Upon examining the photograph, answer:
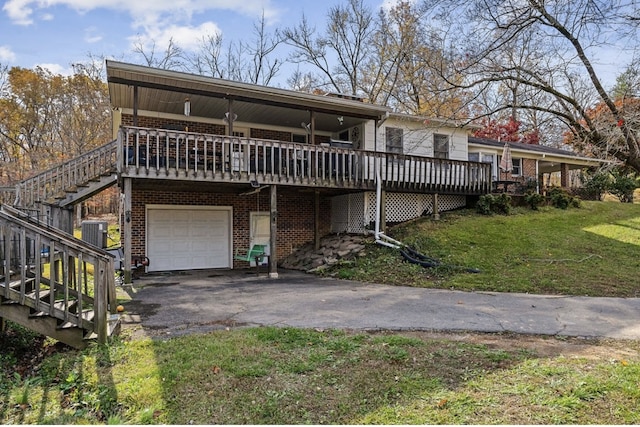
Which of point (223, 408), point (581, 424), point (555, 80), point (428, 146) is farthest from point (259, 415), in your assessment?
point (428, 146)

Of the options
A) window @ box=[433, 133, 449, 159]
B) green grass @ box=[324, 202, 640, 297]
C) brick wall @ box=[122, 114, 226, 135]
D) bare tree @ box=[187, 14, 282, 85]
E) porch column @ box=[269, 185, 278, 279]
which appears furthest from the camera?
bare tree @ box=[187, 14, 282, 85]

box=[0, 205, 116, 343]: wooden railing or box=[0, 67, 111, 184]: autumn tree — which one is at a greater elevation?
box=[0, 67, 111, 184]: autumn tree

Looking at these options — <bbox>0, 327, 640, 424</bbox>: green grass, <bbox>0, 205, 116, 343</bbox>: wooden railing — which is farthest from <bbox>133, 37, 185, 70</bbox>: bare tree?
<bbox>0, 327, 640, 424</bbox>: green grass

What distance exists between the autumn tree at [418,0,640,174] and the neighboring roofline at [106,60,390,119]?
15.6 feet

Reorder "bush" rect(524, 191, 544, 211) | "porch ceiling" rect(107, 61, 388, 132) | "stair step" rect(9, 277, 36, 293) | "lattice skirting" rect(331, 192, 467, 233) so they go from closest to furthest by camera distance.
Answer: "stair step" rect(9, 277, 36, 293) < "porch ceiling" rect(107, 61, 388, 132) < "lattice skirting" rect(331, 192, 467, 233) < "bush" rect(524, 191, 544, 211)

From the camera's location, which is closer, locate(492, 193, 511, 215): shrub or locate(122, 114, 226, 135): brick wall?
locate(122, 114, 226, 135): brick wall

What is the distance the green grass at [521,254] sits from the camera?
9.02 metres

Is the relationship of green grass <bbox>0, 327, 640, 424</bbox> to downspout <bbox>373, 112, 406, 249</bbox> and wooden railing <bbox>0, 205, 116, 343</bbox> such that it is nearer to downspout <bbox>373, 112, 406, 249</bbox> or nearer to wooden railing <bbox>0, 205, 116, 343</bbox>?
wooden railing <bbox>0, 205, 116, 343</bbox>

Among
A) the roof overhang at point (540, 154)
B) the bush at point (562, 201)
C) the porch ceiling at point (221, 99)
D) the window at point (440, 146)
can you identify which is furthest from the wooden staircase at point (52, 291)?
the roof overhang at point (540, 154)

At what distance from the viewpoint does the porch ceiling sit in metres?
9.85

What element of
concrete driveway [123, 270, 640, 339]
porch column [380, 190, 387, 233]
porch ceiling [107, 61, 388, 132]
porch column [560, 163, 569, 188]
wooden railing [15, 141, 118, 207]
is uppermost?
porch ceiling [107, 61, 388, 132]

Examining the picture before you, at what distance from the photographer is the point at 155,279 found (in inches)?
432

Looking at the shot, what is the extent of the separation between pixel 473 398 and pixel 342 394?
102 cm

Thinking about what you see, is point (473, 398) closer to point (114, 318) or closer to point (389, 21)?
point (114, 318)
